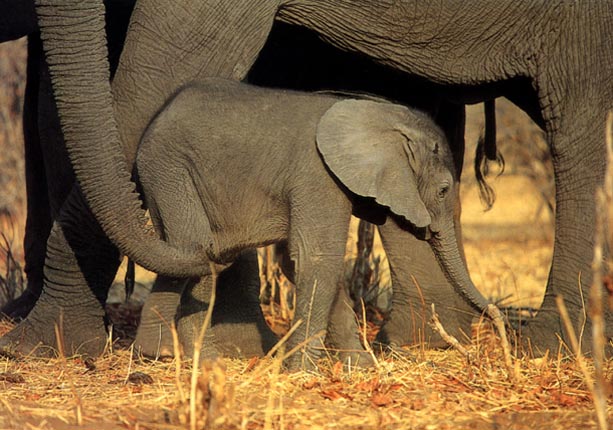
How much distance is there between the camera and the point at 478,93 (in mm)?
5375

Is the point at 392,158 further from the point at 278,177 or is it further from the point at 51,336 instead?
Answer: the point at 51,336

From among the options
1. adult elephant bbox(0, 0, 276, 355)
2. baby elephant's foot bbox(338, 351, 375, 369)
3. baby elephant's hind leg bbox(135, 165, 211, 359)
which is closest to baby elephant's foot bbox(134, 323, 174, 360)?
baby elephant's hind leg bbox(135, 165, 211, 359)

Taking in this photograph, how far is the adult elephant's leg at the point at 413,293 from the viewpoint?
5.59 m

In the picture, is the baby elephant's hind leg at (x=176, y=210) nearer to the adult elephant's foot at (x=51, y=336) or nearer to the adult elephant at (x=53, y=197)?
the adult elephant at (x=53, y=197)

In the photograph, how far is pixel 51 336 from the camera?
515 cm

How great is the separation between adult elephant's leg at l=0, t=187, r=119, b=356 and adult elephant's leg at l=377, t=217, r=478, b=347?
1.19 m

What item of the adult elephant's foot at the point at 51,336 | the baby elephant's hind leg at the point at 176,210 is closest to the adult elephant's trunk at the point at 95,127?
the baby elephant's hind leg at the point at 176,210

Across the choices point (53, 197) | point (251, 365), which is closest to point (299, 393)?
point (251, 365)

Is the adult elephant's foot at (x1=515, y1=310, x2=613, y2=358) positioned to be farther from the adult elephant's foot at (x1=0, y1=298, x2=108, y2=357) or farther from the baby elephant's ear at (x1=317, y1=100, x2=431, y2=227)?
the adult elephant's foot at (x1=0, y1=298, x2=108, y2=357)

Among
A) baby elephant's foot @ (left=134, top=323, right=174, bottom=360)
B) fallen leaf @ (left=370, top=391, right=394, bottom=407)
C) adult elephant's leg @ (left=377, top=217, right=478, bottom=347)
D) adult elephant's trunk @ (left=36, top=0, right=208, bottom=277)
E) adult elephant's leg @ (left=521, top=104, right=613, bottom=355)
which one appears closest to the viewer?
fallen leaf @ (left=370, top=391, right=394, bottom=407)

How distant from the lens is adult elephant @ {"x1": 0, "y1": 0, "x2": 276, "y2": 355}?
522cm

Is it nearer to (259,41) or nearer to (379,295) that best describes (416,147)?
(259,41)

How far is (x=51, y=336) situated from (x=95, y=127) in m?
1.15

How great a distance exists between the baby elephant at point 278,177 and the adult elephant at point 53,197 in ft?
1.38
